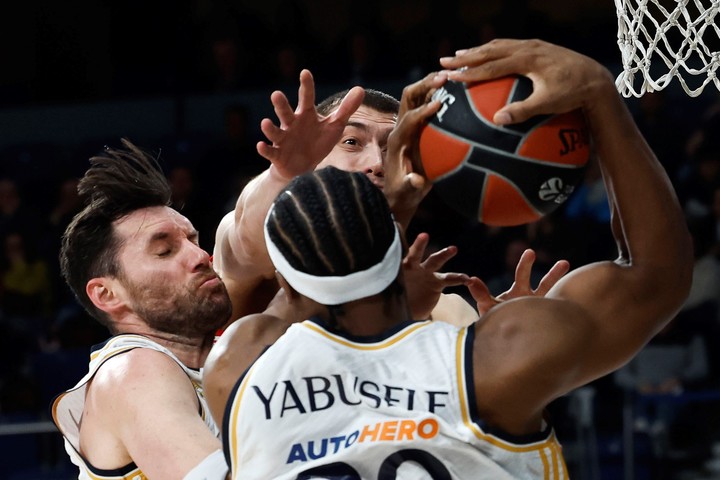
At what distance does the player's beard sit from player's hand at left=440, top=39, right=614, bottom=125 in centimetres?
131

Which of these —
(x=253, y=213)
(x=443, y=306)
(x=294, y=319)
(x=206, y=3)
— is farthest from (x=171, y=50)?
(x=294, y=319)

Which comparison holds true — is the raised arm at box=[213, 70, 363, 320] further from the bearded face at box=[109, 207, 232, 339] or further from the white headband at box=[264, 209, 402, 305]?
the white headband at box=[264, 209, 402, 305]

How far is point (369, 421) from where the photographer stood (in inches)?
83.1

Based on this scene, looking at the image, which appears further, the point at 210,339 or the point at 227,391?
the point at 210,339

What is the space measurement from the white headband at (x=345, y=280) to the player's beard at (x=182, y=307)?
110cm

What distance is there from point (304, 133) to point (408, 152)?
1.65 feet

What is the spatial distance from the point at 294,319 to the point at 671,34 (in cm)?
680

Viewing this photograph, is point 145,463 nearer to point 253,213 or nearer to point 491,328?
point 253,213

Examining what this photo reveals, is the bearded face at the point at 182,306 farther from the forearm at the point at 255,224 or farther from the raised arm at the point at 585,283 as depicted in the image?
the raised arm at the point at 585,283

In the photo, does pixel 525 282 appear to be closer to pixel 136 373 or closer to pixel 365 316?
pixel 365 316

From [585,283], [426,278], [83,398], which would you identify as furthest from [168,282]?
[585,283]

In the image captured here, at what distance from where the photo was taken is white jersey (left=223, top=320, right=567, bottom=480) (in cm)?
210

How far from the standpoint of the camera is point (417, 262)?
2680 millimetres

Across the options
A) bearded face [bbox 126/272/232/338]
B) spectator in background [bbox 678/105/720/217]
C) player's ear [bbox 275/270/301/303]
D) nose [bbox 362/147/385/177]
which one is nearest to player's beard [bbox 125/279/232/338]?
bearded face [bbox 126/272/232/338]
